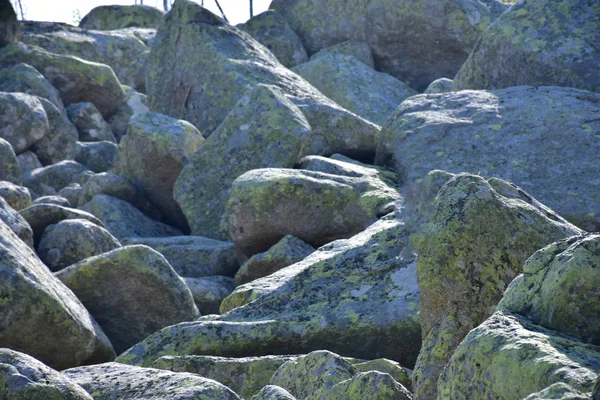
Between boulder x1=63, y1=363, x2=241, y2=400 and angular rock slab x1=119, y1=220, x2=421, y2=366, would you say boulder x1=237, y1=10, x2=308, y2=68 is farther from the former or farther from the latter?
boulder x1=63, y1=363, x2=241, y2=400

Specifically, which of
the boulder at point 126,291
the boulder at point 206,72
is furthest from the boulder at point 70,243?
the boulder at point 206,72

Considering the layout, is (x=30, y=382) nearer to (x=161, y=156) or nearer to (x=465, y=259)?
(x=465, y=259)

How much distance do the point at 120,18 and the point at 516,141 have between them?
115 feet

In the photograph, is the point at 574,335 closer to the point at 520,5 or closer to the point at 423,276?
the point at 423,276

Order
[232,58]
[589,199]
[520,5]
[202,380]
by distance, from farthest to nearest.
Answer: [232,58], [520,5], [589,199], [202,380]

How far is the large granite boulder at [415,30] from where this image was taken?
30.3m

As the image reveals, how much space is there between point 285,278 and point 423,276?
4.67 metres

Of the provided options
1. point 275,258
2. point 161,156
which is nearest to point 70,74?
point 161,156

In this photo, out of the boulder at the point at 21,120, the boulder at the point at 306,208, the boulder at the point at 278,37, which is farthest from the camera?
the boulder at the point at 278,37

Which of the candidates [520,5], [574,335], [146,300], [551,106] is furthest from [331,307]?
[520,5]

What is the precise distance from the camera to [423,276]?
861cm

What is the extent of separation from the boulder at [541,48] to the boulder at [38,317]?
10977 millimetres

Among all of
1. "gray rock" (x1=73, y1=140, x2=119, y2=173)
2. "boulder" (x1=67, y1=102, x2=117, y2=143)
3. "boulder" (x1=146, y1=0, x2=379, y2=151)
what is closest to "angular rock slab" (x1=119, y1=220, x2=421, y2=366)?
"boulder" (x1=146, y1=0, x2=379, y2=151)

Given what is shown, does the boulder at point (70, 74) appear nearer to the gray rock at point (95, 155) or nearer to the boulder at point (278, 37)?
the gray rock at point (95, 155)
